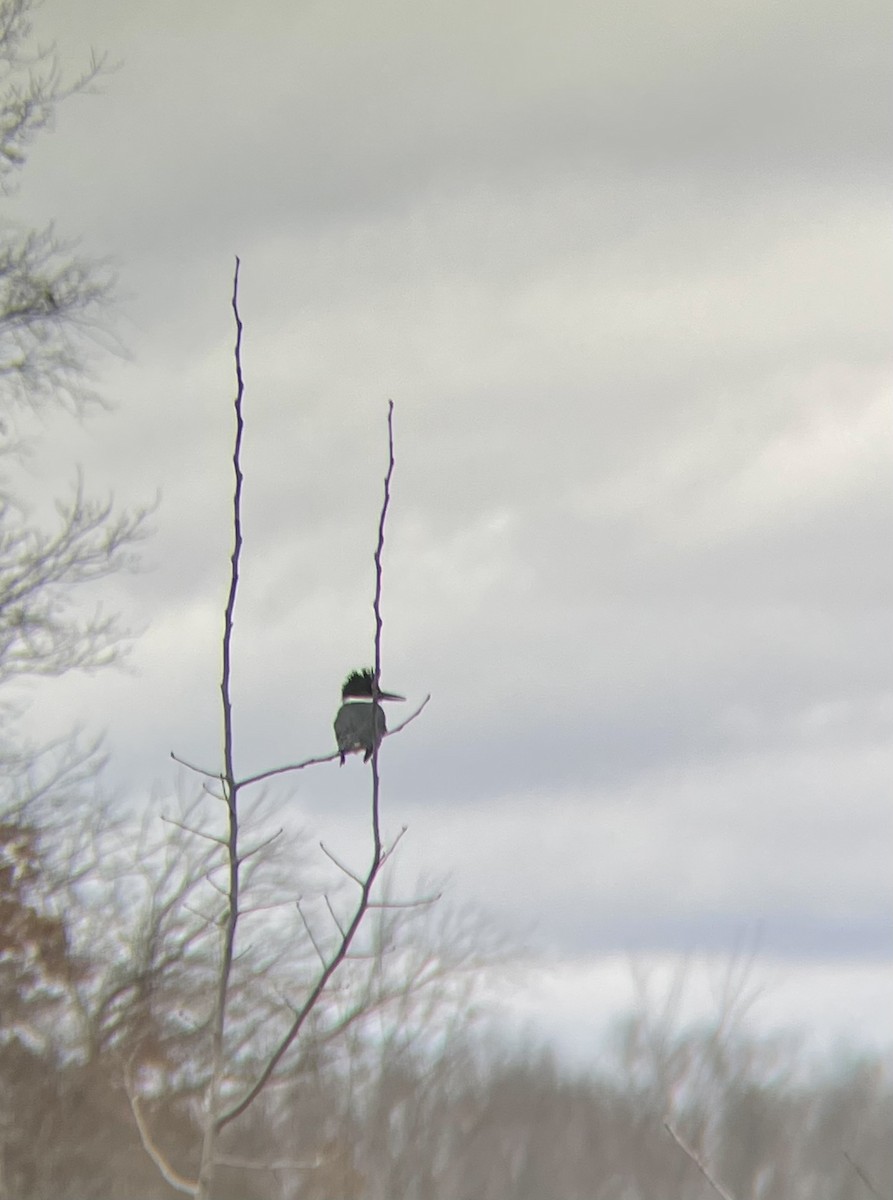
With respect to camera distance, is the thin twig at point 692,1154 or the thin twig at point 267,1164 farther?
the thin twig at point 267,1164

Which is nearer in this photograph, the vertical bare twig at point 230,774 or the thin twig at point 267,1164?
the vertical bare twig at point 230,774

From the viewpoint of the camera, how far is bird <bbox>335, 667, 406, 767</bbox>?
4309mm

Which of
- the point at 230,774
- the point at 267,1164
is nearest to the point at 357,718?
the point at 230,774

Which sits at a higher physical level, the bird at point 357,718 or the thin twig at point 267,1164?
the bird at point 357,718

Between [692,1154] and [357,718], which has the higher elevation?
[357,718]

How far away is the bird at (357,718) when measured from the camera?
4.31 m

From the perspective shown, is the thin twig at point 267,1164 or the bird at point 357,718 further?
the thin twig at point 267,1164

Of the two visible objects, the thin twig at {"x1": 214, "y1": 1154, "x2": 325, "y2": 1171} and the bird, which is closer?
the bird

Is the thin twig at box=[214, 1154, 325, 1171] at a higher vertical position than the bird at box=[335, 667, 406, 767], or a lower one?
lower

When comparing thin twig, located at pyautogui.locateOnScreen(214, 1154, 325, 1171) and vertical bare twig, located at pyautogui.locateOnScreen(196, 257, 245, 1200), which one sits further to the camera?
thin twig, located at pyautogui.locateOnScreen(214, 1154, 325, 1171)

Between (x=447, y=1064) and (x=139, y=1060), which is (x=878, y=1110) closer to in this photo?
(x=447, y=1064)

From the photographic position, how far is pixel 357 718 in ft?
14.6

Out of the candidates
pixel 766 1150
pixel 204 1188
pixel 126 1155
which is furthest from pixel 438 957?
pixel 766 1150

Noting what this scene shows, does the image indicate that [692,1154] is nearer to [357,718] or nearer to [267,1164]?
[357,718]
